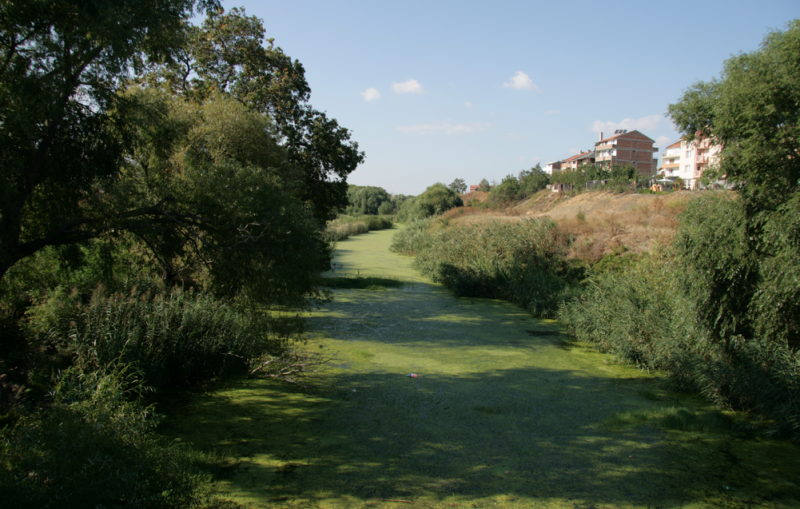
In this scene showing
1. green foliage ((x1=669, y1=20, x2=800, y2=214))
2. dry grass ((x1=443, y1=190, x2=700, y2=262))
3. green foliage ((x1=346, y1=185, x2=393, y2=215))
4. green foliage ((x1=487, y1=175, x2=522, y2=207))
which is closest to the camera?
green foliage ((x1=669, y1=20, x2=800, y2=214))

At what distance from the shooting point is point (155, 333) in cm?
540

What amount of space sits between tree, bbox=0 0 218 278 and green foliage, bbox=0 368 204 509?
5.75ft

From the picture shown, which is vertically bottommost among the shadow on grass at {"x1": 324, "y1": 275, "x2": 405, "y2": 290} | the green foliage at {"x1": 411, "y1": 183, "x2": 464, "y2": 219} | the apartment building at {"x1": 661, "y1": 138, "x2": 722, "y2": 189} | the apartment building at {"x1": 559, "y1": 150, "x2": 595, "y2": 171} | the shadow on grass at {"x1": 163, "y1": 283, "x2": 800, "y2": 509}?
the shadow on grass at {"x1": 163, "y1": 283, "x2": 800, "y2": 509}

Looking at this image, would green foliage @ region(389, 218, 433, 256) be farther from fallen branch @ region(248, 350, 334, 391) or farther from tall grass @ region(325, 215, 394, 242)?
fallen branch @ region(248, 350, 334, 391)

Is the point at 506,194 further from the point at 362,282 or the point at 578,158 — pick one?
the point at 578,158

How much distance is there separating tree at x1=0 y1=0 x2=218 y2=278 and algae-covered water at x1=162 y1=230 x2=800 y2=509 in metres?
2.29

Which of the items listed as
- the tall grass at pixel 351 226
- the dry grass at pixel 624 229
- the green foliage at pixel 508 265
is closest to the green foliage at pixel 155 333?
the green foliage at pixel 508 265

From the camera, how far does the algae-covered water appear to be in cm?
377

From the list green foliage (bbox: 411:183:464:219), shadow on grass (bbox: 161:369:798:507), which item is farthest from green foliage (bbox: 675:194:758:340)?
green foliage (bbox: 411:183:464:219)

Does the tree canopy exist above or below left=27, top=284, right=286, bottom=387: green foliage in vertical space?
above

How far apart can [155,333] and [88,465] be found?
2970 mm

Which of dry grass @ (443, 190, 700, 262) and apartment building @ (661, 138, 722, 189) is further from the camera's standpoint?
apartment building @ (661, 138, 722, 189)

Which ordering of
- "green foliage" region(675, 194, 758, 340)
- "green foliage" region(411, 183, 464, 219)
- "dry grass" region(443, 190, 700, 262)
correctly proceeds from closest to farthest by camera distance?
"green foliage" region(675, 194, 758, 340) < "dry grass" region(443, 190, 700, 262) < "green foliage" region(411, 183, 464, 219)

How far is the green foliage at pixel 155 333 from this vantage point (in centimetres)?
494
